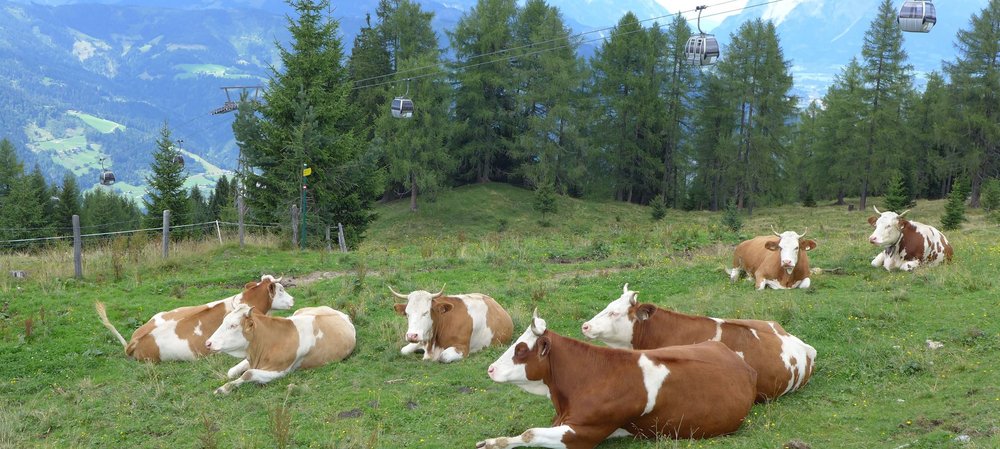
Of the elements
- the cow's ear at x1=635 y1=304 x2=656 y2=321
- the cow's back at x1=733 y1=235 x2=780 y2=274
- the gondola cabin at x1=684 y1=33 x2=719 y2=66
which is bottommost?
the cow's ear at x1=635 y1=304 x2=656 y2=321

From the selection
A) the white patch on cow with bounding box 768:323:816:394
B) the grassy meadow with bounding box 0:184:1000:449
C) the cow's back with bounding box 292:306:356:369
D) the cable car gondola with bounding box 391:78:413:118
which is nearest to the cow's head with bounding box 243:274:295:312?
the cow's back with bounding box 292:306:356:369

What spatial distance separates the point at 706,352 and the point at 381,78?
163 ft

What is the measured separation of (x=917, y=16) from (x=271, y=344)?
16472 mm

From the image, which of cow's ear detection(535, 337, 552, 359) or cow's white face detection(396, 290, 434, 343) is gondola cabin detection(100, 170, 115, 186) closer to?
cow's white face detection(396, 290, 434, 343)

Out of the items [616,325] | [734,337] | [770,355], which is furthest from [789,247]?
[616,325]

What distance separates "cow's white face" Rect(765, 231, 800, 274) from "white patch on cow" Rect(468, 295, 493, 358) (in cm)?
583

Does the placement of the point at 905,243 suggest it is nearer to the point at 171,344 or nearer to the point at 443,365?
the point at 443,365

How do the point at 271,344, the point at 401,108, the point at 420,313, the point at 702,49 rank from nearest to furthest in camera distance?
the point at 271,344 → the point at 420,313 → the point at 702,49 → the point at 401,108

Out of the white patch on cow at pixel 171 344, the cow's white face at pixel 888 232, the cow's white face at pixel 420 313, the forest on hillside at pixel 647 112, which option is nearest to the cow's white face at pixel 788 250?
the cow's white face at pixel 888 232

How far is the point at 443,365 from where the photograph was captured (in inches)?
393

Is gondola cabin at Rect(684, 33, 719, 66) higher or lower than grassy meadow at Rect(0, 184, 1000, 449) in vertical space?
higher

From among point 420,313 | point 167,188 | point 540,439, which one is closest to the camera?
point 540,439

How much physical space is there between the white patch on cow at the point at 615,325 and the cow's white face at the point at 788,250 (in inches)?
224

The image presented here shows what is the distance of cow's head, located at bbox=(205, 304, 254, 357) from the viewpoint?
31.6ft
